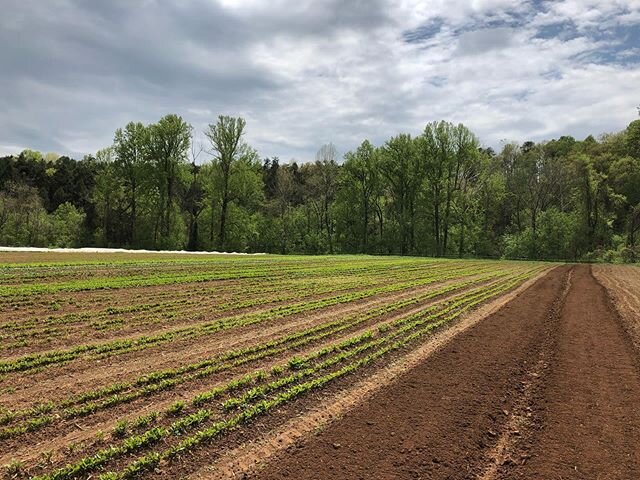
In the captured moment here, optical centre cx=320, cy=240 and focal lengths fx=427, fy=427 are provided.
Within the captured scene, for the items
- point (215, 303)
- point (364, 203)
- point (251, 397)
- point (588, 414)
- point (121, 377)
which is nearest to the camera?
point (588, 414)

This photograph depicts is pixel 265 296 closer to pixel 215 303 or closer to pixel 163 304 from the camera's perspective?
pixel 215 303

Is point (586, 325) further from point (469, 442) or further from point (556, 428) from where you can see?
point (469, 442)

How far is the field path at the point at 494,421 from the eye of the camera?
4.78m

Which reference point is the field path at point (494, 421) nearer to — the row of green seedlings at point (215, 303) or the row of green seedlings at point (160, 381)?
the row of green seedlings at point (160, 381)

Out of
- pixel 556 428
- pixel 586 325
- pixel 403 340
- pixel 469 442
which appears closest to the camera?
pixel 469 442

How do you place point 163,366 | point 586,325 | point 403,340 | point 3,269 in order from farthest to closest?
point 3,269 → point 586,325 → point 403,340 → point 163,366

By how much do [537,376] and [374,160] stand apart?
6026 centimetres

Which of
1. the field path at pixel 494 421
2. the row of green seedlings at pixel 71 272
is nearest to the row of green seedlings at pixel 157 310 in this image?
the row of green seedlings at pixel 71 272

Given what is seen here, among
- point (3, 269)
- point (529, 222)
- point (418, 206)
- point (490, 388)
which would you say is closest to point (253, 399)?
point (490, 388)

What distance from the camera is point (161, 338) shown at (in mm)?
9430

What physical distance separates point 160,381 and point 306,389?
2382 mm

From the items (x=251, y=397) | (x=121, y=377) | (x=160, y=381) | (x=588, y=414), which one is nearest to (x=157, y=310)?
(x=121, y=377)

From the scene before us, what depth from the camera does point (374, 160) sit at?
217ft

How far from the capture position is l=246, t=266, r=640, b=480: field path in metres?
4.78
